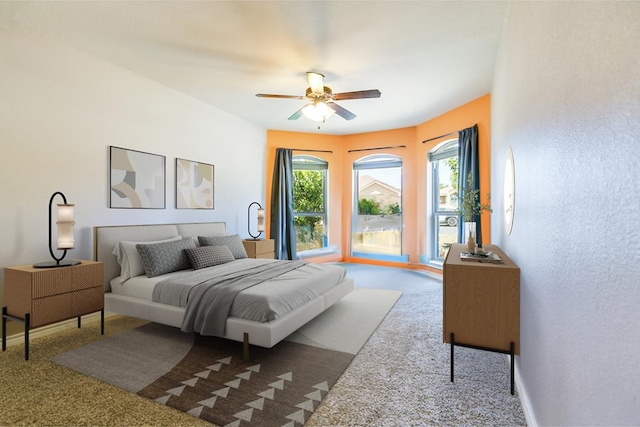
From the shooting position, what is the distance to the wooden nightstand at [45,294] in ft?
7.98

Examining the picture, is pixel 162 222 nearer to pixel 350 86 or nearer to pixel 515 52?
pixel 350 86

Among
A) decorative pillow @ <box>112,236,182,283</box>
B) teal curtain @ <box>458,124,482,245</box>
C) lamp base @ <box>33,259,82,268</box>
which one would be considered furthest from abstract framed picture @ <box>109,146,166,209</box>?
teal curtain @ <box>458,124,482,245</box>

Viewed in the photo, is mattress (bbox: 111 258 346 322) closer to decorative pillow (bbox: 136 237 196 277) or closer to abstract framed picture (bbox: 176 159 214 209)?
decorative pillow (bbox: 136 237 196 277)

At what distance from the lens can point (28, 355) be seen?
2.41m

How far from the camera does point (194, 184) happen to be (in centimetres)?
452

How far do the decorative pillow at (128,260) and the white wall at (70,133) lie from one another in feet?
1.06

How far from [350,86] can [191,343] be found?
350cm

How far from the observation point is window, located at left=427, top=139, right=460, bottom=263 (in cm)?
523

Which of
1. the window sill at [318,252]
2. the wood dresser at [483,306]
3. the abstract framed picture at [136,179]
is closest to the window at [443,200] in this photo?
the window sill at [318,252]

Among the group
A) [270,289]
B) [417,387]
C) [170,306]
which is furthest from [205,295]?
[417,387]

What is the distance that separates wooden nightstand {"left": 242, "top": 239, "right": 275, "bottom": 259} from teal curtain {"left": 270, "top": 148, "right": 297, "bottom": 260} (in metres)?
0.67

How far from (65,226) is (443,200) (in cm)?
537

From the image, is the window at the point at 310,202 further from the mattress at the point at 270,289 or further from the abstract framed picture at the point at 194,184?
the mattress at the point at 270,289

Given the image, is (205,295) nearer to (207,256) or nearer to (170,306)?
(170,306)
